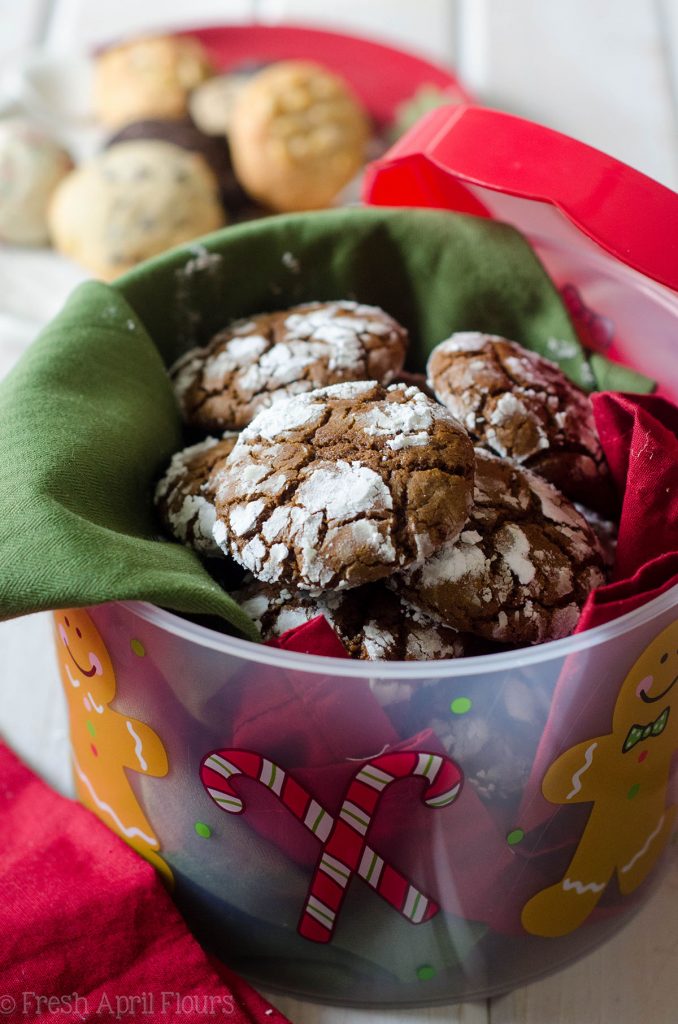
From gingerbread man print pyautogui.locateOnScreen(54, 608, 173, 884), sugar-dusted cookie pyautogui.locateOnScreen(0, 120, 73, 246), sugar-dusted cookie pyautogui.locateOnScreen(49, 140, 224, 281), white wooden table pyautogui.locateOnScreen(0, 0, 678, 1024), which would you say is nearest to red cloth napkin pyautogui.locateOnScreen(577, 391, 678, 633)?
gingerbread man print pyautogui.locateOnScreen(54, 608, 173, 884)

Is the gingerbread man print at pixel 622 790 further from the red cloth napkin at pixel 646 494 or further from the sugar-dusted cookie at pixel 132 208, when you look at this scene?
the sugar-dusted cookie at pixel 132 208

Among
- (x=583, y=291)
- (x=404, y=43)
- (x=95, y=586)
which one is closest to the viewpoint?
(x=95, y=586)

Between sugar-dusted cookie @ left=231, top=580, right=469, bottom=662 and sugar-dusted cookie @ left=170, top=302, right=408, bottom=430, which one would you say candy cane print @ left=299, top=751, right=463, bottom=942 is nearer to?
sugar-dusted cookie @ left=231, top=580, right=469, bottom=662

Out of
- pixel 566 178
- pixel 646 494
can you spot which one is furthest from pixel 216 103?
pixel 646 494

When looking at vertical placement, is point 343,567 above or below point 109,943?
above

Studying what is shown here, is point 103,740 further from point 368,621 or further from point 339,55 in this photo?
point 339,55

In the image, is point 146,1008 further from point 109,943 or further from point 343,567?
point 343,567

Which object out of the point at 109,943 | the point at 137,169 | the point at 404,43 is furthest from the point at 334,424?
the point at 404,43

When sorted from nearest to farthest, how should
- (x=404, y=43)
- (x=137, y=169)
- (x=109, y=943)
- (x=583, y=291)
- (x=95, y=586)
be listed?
(x=95, y=586) → (x=109, y=943) → (x=583, y=291) → (x=137, y=169) → (x=404, y=43)
